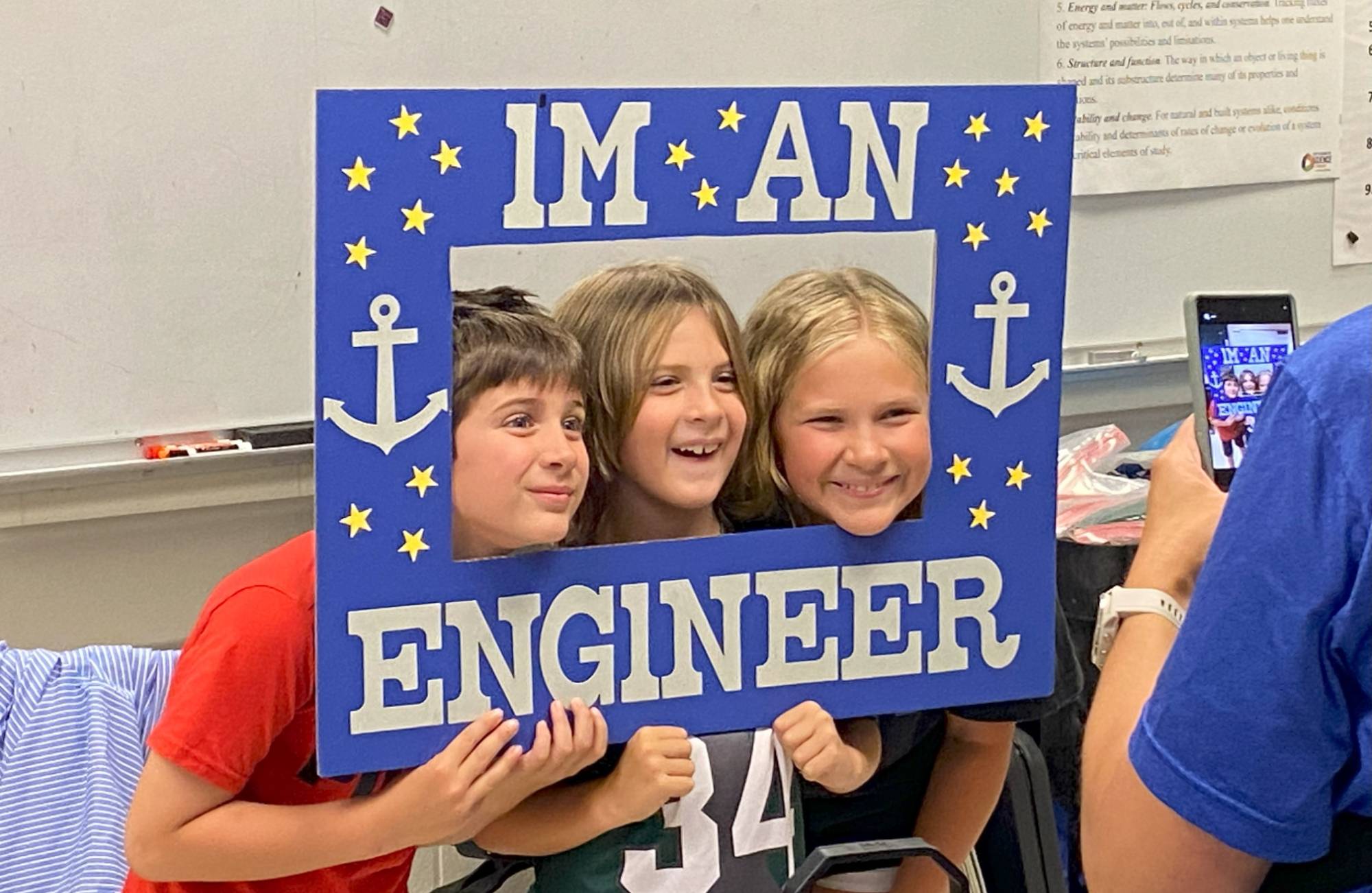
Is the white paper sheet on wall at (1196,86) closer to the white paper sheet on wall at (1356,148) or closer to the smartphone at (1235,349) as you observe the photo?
the white paper sheet on wall at (1356,148)

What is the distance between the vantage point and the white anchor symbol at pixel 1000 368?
79cm

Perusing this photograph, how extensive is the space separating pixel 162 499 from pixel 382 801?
78cm

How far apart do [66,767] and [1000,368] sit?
2.60 feet

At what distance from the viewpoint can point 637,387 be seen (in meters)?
0.78

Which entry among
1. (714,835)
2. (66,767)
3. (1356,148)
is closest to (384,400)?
(714,835)

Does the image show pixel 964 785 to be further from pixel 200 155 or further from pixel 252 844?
pixel 200 155

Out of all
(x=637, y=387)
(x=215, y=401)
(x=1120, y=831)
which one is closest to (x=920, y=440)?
(x=637, y=387)

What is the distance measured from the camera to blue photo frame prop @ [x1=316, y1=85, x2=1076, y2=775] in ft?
2.28

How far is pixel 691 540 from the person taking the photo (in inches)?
30.2

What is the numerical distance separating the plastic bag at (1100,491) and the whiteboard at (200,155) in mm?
597

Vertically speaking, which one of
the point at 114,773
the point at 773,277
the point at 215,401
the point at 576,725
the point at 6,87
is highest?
the point at 6,87

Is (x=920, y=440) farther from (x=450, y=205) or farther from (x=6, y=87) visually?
(x=6, y=87)

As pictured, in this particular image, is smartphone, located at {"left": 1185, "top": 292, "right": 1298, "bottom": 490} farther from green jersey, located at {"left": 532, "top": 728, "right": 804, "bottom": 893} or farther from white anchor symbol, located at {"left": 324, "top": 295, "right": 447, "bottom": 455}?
white anchor symbol, located at {"left": 324, "top": 295, "right": 447, "bottom": 455}

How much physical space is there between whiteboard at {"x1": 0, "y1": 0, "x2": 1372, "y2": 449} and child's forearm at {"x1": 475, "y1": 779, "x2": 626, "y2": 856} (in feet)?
2.49
